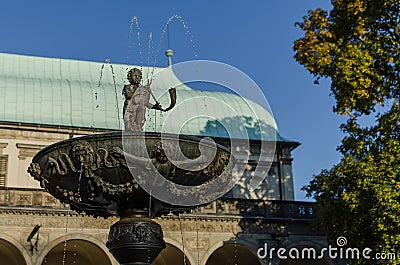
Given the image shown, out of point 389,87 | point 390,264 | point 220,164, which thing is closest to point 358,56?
point 389,87

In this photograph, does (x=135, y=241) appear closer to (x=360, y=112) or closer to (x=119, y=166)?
(x=119, y=166)

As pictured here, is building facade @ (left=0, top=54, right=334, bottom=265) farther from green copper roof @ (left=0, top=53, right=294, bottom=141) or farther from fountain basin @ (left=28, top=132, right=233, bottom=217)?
fountain basin @ (left=28, top=132, right=233, bottom=217)

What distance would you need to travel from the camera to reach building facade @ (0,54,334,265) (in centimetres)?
2173

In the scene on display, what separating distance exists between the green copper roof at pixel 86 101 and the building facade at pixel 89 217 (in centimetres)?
4

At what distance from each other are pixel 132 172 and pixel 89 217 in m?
14.3

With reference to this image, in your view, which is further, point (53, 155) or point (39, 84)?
point (39, 84)

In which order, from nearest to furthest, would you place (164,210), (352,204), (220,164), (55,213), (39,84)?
1. (220,164)
2. (164,210)
3. (352,204)
4. (55,213)
5. (39,84)

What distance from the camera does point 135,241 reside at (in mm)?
8891

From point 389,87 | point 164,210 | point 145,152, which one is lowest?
point 164,210

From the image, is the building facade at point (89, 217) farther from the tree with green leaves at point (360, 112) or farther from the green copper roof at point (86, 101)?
the tree with green leaves at point (360, 112)

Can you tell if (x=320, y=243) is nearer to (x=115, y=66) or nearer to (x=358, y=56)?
(x=358, y=56)

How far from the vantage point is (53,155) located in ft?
28.6

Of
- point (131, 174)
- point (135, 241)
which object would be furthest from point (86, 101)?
point (131, 174)

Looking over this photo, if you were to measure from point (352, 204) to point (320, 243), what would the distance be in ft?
30.5
